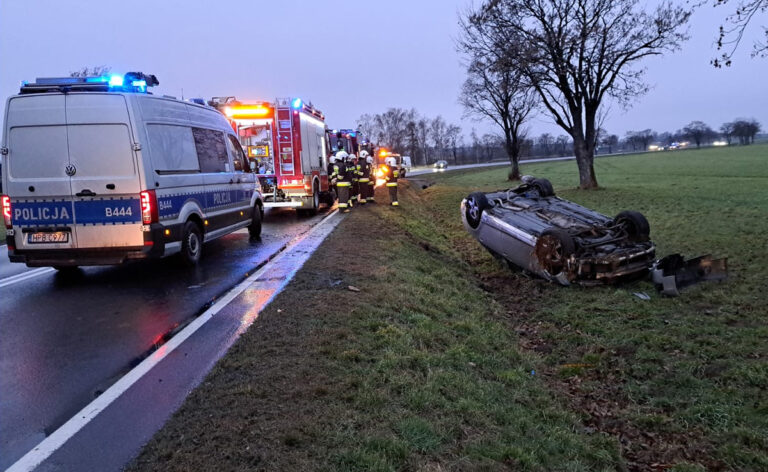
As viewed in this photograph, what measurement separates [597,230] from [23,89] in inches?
339

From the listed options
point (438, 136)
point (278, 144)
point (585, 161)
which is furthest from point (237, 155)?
point (438, 136)

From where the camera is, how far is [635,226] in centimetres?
803

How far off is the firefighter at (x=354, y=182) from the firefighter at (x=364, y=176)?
0.51 ft

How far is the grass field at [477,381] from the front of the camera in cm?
297

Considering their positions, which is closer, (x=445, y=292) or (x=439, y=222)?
(x=445, y=292)

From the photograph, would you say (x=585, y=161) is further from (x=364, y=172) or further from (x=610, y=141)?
(x=610, y=141)

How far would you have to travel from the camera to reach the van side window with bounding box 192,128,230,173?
8.16 metres

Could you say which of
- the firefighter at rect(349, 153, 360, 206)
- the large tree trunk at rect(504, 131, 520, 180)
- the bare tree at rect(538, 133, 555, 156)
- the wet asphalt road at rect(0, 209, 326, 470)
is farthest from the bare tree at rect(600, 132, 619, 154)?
the wet asphalt road at rect(0, 209, 326, 470)

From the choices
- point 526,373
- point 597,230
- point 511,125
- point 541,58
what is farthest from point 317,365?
point 511,125

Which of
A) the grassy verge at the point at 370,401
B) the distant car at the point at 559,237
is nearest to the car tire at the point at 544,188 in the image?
the distant car at the point at 559,237

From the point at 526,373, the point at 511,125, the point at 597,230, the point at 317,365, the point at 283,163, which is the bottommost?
the point at 526,373

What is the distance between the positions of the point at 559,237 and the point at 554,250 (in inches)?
9.4

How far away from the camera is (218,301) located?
586 cm

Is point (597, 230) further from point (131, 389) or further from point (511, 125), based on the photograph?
point (511, 125)
